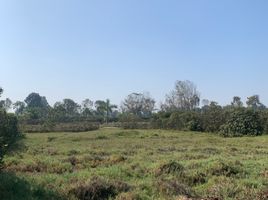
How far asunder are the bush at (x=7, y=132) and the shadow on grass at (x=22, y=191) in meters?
1.83

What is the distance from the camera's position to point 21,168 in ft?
57.5

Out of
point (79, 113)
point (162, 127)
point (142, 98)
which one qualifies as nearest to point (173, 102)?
point (142, 98)

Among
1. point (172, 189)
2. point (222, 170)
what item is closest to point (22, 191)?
point (172, 189)

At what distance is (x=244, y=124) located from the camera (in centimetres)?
6550

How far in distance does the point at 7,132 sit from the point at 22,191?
3.86 metres

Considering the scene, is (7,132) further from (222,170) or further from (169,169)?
(222,170)

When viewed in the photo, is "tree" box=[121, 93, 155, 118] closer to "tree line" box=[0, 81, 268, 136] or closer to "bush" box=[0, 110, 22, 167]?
"tree line" box=[0, 81, 268, 136]

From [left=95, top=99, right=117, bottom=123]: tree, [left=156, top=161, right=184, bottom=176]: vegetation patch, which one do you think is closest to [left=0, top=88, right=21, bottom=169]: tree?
[left=156, top=161, right=184, bottom=176]: vegetation patch

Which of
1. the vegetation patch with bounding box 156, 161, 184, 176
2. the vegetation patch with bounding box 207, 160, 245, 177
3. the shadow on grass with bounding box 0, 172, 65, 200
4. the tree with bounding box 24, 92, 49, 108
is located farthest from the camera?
the tree with bounding box 24, 92, 49, 108

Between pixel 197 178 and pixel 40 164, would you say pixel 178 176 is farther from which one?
pixel 40 164

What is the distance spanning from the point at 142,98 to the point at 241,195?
376 feet

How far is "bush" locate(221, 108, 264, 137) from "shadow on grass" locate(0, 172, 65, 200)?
5551 cm

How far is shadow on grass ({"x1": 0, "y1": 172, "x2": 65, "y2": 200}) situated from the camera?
11.5 meters

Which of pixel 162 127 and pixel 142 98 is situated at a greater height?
pixel 142 98
